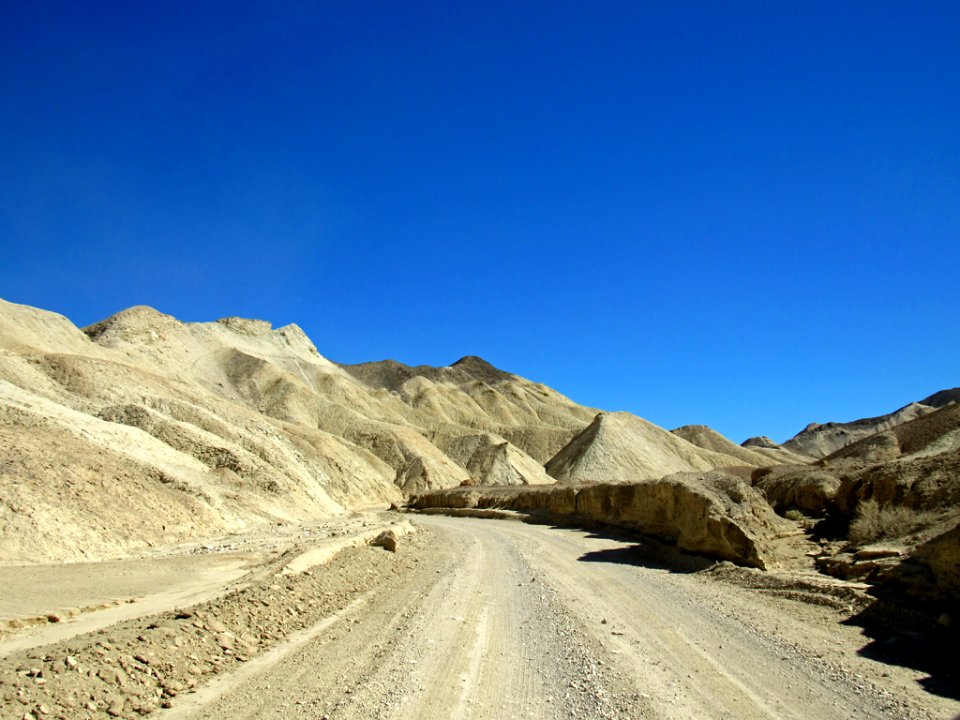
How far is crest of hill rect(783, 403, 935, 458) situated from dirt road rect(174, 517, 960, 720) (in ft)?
493

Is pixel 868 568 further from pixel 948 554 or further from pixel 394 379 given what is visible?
pixel 394 379

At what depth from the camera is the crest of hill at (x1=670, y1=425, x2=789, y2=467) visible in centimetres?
10581

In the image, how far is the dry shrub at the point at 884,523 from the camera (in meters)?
13.8

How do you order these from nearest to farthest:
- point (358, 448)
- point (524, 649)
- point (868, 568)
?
point (524, 649)
point (868, 568)
point (358, 448)

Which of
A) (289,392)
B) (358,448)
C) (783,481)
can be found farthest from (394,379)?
(783,481)

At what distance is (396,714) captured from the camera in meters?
5.89

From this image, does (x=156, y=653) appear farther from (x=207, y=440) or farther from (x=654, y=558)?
(x=207, y=440)

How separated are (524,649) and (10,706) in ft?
17.6

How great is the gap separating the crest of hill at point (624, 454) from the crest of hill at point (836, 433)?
81.9 metres

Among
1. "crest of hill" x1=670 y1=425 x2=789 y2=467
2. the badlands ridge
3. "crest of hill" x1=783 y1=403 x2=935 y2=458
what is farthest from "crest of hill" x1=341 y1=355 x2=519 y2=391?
"crest of hill" x1=783 y1=403 x2=935 y2=458

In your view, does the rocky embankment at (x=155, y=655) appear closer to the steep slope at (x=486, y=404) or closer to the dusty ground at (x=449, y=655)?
the dusty ground at (x=449, y=655)

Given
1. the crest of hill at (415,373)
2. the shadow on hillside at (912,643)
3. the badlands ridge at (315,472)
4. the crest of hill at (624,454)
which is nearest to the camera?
the shadow on hillside at (912,643)

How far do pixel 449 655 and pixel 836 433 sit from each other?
587 feet

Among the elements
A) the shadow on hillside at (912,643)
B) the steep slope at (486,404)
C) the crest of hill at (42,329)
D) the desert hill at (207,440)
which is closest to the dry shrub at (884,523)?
the shadow on hillside at (912,643)
